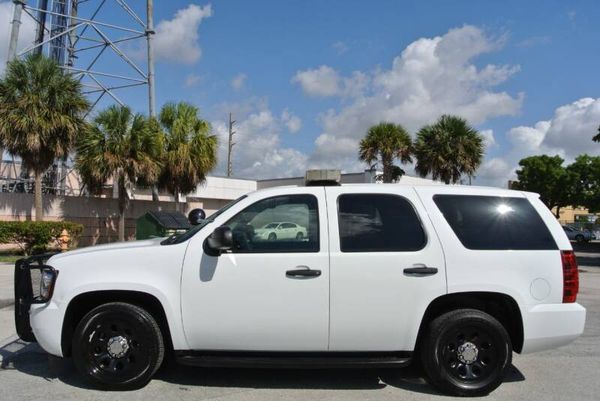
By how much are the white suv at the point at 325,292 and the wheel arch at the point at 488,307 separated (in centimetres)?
2

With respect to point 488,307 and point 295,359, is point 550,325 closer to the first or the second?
point 488,307

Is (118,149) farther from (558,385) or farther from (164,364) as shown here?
(558,385)

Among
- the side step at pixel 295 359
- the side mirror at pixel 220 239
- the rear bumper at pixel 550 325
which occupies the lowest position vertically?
the side step at pixel 295 359

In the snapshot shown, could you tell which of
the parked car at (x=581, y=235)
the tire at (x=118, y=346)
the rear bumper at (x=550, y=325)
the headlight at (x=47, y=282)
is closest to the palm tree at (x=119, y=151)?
the headlight at (x=47, y=282)

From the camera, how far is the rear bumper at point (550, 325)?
4805mm

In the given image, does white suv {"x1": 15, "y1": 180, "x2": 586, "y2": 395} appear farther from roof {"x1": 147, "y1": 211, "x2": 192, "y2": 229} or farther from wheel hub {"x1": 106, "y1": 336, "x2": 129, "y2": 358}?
roof {"x1": 147, "y1": 211, "x2": 192, "y2": 229}

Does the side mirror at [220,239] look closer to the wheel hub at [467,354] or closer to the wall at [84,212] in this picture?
the wheel hub at [467,354]

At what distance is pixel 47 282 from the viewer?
4.89 metres

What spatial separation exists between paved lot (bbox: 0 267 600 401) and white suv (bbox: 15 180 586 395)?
0.80ft

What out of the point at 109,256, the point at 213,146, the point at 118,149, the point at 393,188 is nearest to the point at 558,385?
the point at 393,188

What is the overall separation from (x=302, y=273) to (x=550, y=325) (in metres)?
2.25

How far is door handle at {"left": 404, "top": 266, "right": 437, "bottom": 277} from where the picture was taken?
4711mm

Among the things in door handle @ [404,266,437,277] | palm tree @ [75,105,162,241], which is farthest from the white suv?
palm tree @ [75,105,162,241]

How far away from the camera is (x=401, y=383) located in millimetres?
5109
